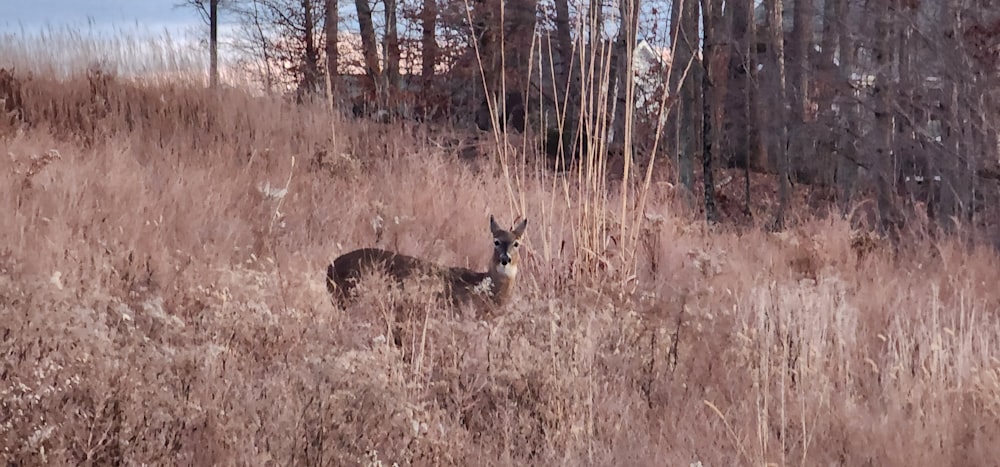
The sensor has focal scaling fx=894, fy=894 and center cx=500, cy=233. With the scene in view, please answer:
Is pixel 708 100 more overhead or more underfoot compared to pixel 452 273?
more overhead

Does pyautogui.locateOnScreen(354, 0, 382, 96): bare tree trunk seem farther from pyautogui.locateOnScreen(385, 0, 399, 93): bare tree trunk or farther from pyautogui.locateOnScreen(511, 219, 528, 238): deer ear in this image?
pyautogui.locateOnScreen(511, 219, 528, 238): deer ear

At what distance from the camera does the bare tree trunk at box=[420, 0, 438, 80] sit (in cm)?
1566

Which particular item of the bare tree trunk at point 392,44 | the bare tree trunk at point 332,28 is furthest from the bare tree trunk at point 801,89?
the bare tree trunk at point 332,28

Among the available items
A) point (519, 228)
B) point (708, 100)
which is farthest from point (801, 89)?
point (519, 228)

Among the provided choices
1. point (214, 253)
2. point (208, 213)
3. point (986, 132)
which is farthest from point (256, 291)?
A: point (986, 132)

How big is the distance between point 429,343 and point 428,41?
13.4 meters

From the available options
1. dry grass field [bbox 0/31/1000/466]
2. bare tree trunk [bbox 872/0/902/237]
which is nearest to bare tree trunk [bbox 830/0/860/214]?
bare tree trunk [bbox 872/0/902/237]

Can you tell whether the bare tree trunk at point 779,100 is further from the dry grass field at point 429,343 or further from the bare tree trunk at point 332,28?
the bare tree trunk at point 332,28

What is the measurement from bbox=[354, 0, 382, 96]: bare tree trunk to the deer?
11006 mm

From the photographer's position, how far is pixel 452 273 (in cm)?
434

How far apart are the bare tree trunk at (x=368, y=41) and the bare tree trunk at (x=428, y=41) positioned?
0.85 m

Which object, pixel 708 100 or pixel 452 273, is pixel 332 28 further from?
pixel 452 273

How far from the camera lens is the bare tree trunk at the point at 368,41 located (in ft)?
50.7

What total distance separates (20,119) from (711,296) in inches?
217
